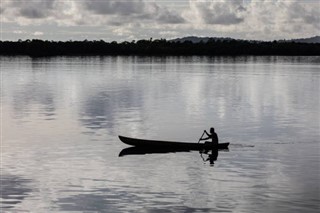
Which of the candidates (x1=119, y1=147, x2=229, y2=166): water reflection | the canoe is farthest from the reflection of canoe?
the canoe

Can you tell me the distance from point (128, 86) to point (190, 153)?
271 ft

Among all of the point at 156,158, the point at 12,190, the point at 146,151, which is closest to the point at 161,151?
the point at 146,151

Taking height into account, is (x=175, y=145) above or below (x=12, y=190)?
above

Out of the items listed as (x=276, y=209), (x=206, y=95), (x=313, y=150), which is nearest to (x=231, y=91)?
(x=206, y=95)

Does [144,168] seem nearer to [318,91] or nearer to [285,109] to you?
[285,109]

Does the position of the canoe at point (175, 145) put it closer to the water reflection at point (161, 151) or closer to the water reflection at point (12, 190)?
the water reflection at point (161, 151)

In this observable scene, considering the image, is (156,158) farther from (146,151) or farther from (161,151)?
(146,151)

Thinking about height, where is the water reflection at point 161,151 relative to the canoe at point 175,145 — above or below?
below

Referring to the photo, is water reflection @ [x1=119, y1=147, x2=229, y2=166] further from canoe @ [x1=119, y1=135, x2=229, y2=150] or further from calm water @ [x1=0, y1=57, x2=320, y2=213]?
calm water @ [x1=0, y1=57, x2=320, y2=213]

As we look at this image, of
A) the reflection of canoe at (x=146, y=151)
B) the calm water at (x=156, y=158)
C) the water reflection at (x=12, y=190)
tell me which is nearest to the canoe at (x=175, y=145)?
the reflection of canoe at (x=146, y=151)

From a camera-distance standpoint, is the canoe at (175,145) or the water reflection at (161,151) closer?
the water reflection at (161,151)

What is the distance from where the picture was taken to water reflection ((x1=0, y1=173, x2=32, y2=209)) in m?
34.1

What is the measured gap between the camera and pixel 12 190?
36.8 metres

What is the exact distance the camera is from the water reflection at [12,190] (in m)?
34.1
